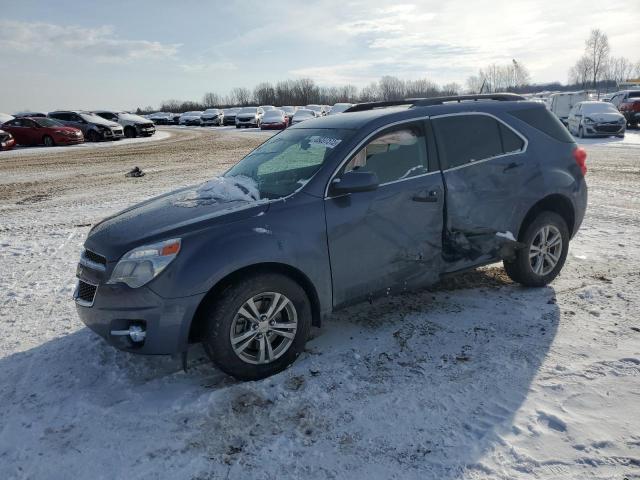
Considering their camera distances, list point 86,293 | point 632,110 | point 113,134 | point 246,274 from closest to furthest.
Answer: point 246,274
point 86,293
point 632,110
point 113,134

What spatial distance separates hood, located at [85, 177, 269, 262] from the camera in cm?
348

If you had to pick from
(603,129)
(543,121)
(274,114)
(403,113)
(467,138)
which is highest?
(274,114)

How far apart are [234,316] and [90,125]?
28.9 metres

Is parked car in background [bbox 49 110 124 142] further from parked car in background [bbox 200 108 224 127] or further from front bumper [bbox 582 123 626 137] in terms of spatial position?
front bumper [bbox 582 123 626 137]

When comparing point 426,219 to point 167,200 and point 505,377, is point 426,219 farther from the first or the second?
point 167,200

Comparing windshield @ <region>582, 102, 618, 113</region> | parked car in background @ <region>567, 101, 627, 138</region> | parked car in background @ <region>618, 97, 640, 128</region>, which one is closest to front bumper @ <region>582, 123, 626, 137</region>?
parked car in background @ <region>567, 101, 627, 138</region>

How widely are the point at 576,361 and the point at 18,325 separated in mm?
4732

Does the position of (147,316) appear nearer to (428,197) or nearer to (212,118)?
(428,197)

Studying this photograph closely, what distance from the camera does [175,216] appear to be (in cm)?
375

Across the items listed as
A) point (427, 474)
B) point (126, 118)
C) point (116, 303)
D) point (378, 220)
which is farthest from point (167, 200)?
point (126, 118)

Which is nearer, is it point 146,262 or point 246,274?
point 146,262

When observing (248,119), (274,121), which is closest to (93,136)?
(274,121)

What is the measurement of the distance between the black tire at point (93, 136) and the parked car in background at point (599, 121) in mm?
24919

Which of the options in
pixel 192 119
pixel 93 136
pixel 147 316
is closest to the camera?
pixel 147 316
